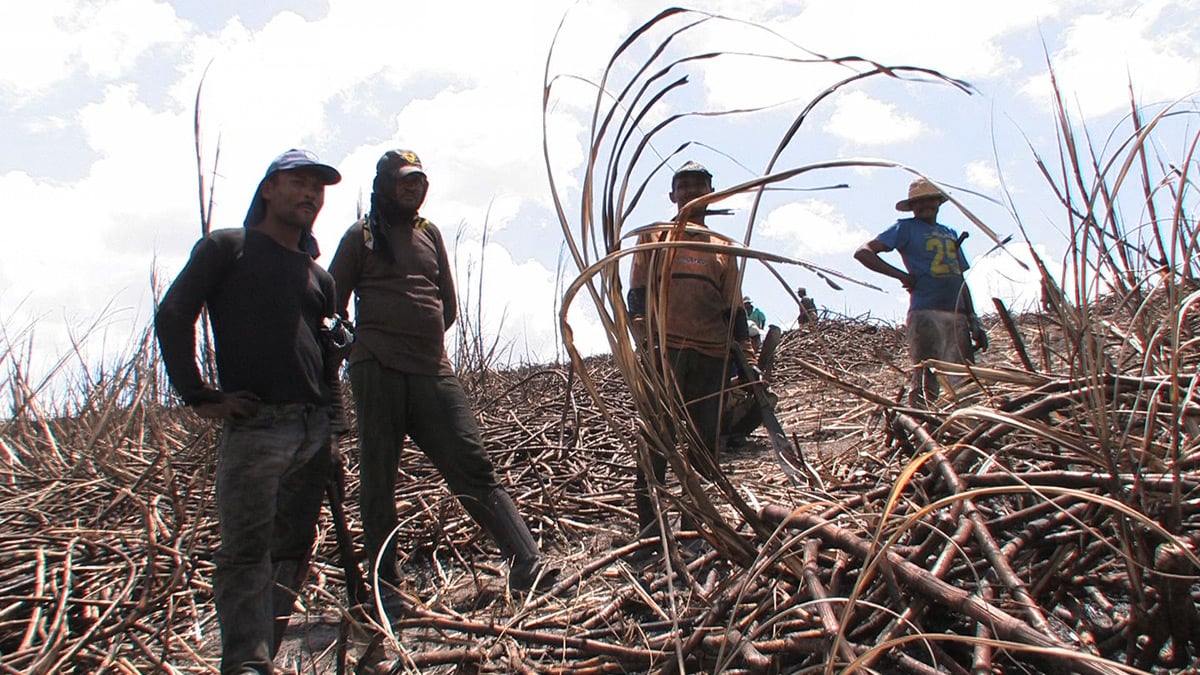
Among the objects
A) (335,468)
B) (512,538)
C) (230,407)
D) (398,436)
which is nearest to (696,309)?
(512,538)

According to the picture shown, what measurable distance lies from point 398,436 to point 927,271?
10.5ft

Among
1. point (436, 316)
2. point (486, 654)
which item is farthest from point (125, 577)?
point (486, 654)

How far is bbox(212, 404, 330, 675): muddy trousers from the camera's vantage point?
2.36 metres

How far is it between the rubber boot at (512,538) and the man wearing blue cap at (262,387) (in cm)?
69

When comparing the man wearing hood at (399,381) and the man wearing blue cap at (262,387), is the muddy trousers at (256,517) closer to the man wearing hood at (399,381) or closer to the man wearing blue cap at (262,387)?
the man wearing blue cap at (262,387)

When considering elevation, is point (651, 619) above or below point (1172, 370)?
below

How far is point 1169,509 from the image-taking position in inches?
52.3

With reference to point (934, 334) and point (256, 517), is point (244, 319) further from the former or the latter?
point (934, 334)

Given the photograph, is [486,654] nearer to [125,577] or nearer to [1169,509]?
[1169,509]

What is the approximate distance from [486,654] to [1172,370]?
1604mm

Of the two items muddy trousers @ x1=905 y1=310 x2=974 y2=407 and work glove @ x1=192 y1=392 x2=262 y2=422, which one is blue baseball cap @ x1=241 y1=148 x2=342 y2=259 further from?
muddy trousers @ x1=905 y1=310 x2=974 y2=407

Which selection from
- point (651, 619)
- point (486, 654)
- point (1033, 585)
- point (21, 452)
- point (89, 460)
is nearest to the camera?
point (1033, 585)

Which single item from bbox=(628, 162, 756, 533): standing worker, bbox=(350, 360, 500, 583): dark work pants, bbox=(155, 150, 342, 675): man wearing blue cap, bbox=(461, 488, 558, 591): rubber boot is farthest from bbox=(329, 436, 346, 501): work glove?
bbox=(628, 162, 756, 533): standing worker

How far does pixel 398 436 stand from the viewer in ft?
10.6
